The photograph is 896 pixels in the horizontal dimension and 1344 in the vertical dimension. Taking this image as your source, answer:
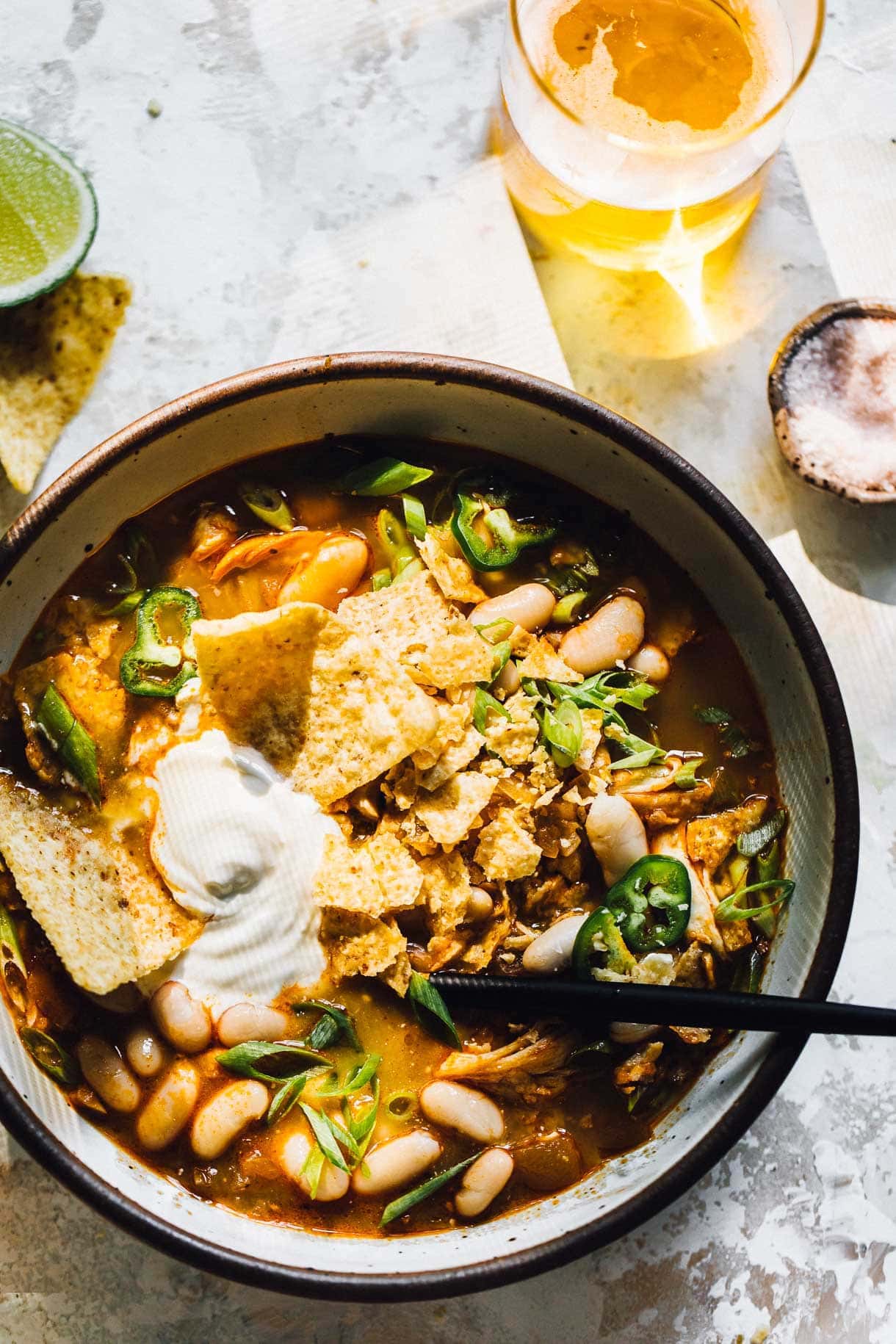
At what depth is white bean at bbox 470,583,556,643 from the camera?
2475 millimetres

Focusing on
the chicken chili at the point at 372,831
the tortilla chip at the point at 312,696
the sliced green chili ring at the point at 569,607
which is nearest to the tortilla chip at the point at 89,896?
the chicken chili at the point at 372,831

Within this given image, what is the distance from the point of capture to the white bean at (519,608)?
8.12 feet

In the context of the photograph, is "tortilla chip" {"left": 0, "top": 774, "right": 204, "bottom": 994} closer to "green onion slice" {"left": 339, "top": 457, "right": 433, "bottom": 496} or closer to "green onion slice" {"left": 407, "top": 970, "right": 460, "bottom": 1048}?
"green onion slice" {"left": 407, "top": 970, "right": 460, "bottom": 1048}

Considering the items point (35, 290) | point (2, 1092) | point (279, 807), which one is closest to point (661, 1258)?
point (279, 807)

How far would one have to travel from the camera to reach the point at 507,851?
2367 mm

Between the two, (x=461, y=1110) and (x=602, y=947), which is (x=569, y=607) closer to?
(x=602, y=947)

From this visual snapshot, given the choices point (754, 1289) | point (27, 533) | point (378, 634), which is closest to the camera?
point (27, 533)

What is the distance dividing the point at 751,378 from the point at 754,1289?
2.09 m

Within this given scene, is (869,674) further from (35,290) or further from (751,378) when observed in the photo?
(35,290)

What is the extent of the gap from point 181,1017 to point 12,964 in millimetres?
364

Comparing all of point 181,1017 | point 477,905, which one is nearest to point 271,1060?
point 181,1017

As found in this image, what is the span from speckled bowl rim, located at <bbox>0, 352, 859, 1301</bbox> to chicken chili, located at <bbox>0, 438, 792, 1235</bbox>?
0.80 feet

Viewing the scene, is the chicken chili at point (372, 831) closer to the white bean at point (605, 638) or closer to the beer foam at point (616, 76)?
the white bean at point (605, 638)

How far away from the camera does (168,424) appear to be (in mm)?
2268
